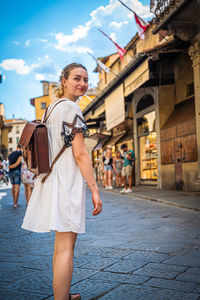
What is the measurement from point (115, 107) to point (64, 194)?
16.5 metres

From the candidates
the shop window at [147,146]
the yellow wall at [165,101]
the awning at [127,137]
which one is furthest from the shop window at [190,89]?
the awning at [127,137]

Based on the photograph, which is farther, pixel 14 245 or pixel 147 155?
pixel 147 155

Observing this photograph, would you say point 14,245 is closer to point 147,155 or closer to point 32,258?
point 32,258

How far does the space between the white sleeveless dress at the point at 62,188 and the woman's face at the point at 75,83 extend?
0.14 m

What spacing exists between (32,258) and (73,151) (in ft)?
7.20

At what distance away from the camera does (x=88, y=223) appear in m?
6.85

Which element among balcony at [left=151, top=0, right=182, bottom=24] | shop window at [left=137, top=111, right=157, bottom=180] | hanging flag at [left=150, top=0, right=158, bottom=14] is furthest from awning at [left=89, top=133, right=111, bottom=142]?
balcony at [left=151, top=0, right=182, bottom=24]

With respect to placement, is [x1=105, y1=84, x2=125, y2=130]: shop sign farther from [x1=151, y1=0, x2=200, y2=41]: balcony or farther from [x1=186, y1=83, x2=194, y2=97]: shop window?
[x1=151, y1=0, x2=200, y2=41]: balcony

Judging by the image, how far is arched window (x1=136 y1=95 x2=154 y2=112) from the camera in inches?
679

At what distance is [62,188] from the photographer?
7.82 feet

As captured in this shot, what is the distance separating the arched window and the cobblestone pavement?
11.2 m

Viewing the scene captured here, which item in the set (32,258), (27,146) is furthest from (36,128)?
(32,258)

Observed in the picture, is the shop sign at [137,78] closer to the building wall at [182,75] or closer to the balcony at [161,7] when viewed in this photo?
the balcony at [161,7]

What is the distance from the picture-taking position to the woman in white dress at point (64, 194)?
235cm
